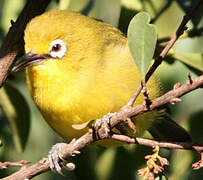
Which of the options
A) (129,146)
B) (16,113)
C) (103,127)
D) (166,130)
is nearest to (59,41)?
(16,113)

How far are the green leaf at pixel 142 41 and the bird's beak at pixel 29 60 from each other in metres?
1.41

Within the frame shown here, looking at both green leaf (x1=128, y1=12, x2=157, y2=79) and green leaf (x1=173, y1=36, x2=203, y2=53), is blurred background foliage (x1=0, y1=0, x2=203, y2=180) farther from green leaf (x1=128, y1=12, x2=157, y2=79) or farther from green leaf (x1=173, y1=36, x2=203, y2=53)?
green leaf (x1=128, y1=12, x2=157, y2=79)

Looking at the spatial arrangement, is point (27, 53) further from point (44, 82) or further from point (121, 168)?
point (121, 168)

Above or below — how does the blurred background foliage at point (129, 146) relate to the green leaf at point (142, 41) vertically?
below

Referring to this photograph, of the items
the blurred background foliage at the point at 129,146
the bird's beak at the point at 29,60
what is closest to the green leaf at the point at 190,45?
the blurred background foliage at the point at 129,146

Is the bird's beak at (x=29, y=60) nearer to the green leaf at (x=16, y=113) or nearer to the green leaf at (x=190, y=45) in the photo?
the green leaf at (x=16, y=113)

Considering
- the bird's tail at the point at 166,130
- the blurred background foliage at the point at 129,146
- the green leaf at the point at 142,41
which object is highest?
the green leaf at the point at 142,41

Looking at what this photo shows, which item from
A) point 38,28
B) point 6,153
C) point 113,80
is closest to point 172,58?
point 113,80

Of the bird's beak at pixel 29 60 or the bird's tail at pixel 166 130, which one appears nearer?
the bird's beak at pixel 29 60

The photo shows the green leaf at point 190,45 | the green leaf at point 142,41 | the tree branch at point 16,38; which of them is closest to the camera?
the green leaf at point 142,41

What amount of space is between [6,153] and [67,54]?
0.94m

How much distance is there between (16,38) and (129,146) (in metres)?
1.20

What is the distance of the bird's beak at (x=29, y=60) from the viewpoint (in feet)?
11.1

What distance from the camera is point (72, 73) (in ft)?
11.7
